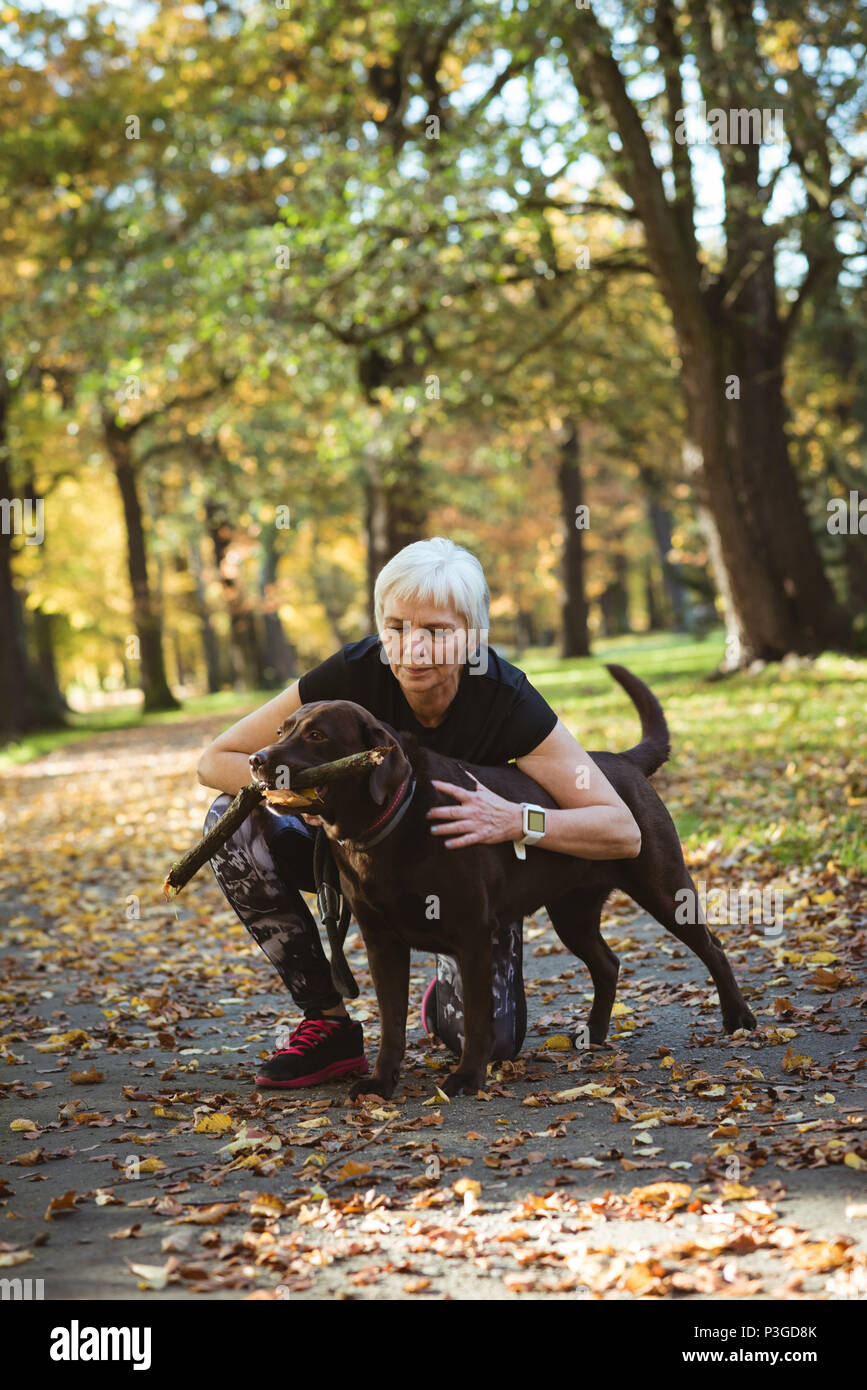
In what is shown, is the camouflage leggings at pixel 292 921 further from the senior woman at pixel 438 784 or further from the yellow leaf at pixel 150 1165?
the yellow leaf at pixel 150 1165

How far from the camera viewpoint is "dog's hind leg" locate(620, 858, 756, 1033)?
4562 millimetres

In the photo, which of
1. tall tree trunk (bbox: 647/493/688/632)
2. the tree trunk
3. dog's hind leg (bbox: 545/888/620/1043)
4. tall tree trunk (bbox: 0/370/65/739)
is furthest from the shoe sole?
tall tree trunk (bbox: 647/493/688/632)

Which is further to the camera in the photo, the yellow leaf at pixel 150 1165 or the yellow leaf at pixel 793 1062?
the yellow leaf at pixel 793 1062

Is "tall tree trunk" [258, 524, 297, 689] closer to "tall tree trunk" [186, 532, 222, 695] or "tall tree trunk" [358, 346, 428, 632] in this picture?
"tall tree trunk" [186, 532, 222, 695]

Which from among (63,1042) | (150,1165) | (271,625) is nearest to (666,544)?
(271,625)

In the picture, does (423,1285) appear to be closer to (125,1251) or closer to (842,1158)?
(125,1251)

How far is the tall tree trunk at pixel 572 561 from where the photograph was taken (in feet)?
90.8

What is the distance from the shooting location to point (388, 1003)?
166 inches

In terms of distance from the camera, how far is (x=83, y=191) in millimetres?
20516

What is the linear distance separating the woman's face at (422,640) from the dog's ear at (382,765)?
0.28 meters

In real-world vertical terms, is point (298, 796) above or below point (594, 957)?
above

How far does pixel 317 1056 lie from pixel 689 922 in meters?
1.42

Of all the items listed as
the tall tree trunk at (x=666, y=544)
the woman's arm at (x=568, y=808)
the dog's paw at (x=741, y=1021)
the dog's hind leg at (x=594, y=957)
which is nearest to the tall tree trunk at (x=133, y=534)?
the tall tree trunk at (x=666, y=544)

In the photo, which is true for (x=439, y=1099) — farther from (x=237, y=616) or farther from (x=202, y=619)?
(x=202, y=619)
